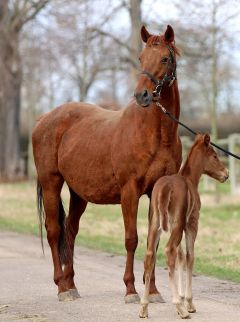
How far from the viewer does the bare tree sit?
145 ft

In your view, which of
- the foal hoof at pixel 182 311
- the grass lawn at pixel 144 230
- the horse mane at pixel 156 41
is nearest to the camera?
the foal hoof at pixel 182 311

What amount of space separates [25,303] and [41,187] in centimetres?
183

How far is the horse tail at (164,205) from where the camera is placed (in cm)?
827

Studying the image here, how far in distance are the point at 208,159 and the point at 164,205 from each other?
0.85m

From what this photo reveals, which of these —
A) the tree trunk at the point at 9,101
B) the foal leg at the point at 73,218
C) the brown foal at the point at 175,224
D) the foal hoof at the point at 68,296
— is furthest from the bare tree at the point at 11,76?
the brown foal at the point at 175,224

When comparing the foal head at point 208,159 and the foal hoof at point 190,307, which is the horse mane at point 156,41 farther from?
the foal hoof at point 190,307

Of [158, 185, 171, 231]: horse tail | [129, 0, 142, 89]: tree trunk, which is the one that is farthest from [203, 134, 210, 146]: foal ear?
[129, 0, 142, 89]: tree trunk

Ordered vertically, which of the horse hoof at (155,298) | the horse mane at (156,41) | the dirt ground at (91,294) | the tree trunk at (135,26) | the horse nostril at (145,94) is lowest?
the dirt ground at (91,294)

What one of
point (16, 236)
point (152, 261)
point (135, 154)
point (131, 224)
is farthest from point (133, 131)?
point (16, 236)

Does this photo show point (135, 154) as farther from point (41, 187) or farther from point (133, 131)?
point (41, 187)

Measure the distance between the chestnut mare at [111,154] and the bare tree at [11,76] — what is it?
3202 cm

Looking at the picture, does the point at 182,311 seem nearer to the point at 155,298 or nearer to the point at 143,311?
the point at 143,311

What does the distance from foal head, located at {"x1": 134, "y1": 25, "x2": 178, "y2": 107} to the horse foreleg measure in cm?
100

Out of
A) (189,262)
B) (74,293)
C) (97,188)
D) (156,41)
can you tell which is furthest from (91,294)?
(156,41)
